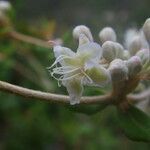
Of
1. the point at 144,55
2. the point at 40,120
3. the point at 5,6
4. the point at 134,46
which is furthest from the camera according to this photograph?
the point at 40,120

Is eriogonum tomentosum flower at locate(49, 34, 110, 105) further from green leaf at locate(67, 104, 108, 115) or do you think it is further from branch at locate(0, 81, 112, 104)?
green leaf at locate(67, 104, 108, 115)

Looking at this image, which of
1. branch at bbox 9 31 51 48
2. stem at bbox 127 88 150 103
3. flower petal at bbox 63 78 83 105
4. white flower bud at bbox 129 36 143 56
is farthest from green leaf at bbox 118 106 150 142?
branch at bbox 9 31 51 48

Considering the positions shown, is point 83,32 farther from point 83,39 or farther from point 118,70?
point 118,70

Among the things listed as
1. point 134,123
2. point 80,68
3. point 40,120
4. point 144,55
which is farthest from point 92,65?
point 40,120

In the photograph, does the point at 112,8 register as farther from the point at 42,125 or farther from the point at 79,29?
the point at 79,29

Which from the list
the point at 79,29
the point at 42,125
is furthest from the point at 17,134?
the point at 79,29

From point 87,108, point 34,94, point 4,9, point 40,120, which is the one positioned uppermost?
point 34,94

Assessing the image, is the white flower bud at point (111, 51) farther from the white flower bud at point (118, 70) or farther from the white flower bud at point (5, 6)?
the white flower bud at point (5, 6)
